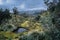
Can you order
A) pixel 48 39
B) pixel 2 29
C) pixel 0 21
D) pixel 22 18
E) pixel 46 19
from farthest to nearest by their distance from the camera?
1. pixel 22 18
2. pixel 0 21
3. pixel 2 29
4. pixel 46 19
5. pixel 48 39

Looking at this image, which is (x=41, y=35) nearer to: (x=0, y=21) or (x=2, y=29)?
(x=2, y=29)

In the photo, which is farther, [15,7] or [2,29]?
[15,7]

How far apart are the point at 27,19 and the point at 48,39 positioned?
1477 centimetres

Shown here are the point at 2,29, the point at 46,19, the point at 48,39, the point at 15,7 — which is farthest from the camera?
the point at 15,7

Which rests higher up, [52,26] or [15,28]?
[52,26]

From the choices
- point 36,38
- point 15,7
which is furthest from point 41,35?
point 15,7

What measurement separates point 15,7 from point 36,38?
42.1ft

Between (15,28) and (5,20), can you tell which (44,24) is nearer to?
(15,28)

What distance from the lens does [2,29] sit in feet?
69.2

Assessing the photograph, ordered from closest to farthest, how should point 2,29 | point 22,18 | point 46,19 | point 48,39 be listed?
point 48,39, point 46,19, point 2,29, point 22,18

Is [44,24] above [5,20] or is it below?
above

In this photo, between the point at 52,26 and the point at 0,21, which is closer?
the point at 52,26

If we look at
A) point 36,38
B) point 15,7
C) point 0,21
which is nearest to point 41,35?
point 36,38

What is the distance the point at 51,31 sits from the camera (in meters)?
12.9
